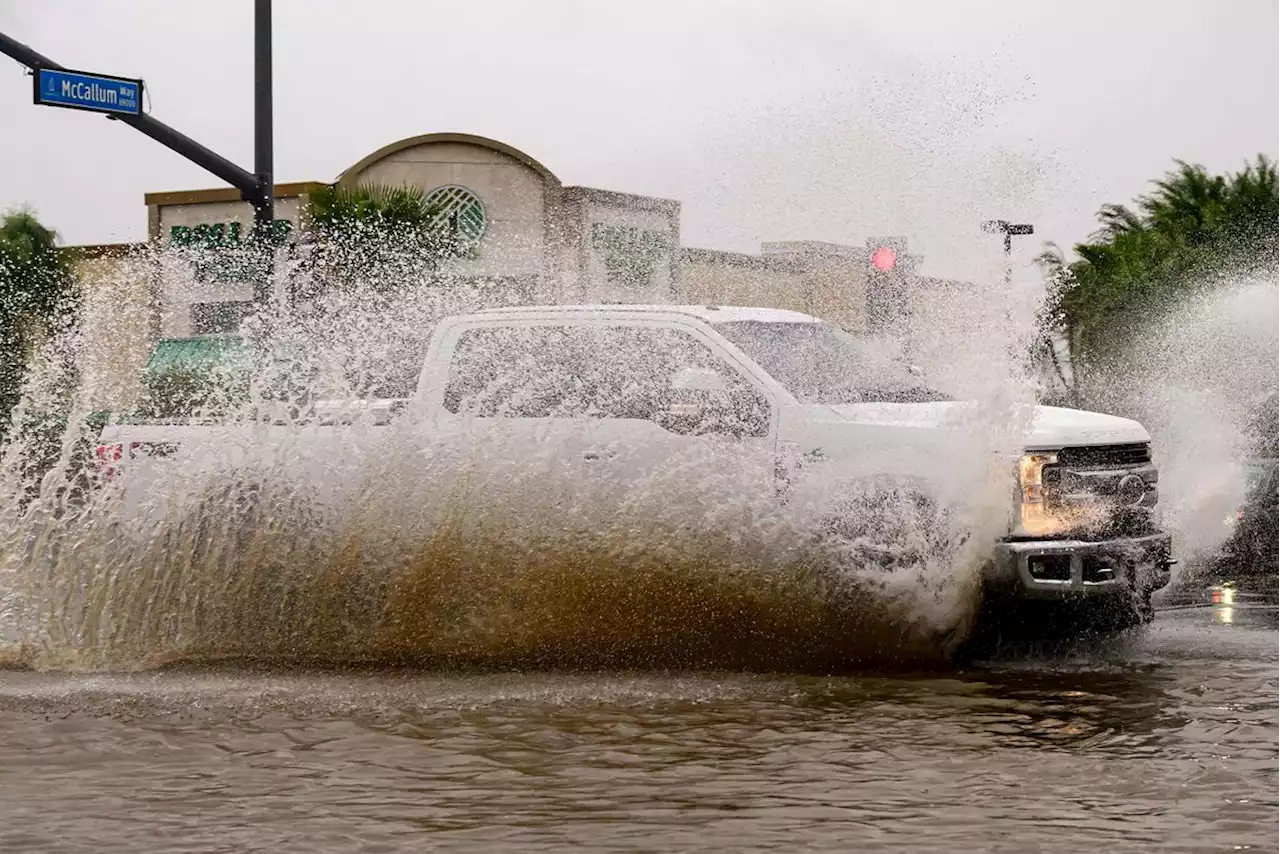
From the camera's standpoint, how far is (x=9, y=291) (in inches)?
1695

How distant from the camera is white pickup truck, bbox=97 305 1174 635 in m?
9.02

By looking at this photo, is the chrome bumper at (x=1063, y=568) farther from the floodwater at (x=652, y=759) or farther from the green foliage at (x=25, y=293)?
the green foliage at (x=25, y=293)

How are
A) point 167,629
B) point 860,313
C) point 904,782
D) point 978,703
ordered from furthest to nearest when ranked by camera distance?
1. point 860,313
2. point 167,629
3. point 978,703
4. point 904,782

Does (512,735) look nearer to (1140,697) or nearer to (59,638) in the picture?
(1140,697)

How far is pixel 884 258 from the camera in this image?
1230 centimetres

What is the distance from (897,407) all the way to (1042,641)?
55.6 inches

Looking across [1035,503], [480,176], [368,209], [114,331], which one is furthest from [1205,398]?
[480,176]

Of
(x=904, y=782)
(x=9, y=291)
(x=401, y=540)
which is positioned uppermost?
(x=9, y=291)

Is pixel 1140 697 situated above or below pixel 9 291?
below

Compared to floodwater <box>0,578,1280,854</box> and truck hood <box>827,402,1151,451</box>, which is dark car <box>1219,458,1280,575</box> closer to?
floodwater <box>0,578,1280,854</box>

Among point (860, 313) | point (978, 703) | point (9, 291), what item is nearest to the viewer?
point (978, 703)

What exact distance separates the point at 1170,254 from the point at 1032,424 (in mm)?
32997

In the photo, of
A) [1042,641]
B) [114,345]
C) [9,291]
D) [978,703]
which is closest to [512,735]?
[978,703]

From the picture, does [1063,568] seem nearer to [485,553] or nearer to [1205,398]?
[485,553]
